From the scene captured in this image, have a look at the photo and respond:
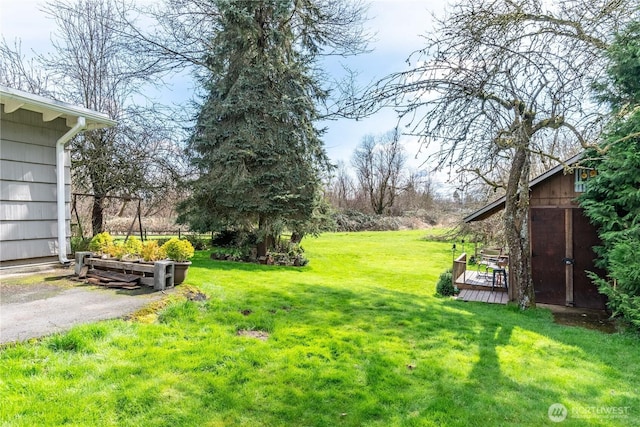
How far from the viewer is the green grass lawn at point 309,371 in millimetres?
2490

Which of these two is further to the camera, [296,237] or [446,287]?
[296,237]

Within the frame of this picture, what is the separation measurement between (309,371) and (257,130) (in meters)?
8.64

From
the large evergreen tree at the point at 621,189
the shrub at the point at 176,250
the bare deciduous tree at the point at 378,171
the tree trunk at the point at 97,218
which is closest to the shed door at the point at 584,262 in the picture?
the large evergreen tree at the point at 621,189

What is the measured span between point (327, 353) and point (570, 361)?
299 centimetres

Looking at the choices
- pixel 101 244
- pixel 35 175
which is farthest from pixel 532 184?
pixel 35 175

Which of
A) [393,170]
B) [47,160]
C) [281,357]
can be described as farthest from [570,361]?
[393,170]

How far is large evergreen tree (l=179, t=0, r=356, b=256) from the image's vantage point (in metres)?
10.3

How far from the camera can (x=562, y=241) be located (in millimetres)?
7637

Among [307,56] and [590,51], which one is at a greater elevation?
[307,56]

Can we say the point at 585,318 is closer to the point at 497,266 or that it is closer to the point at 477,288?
the point at 497,266

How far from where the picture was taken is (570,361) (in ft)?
13.3

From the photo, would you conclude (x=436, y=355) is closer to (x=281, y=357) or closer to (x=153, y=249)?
(x=281, y=357)

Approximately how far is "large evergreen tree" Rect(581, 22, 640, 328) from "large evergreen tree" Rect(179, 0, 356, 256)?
717 cm

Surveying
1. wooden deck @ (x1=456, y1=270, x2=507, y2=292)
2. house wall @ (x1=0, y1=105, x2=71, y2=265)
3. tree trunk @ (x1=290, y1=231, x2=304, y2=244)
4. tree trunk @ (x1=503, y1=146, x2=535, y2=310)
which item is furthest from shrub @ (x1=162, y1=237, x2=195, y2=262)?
wooden deck @ (x1=456, y1=270, x2=507, y2=292)
